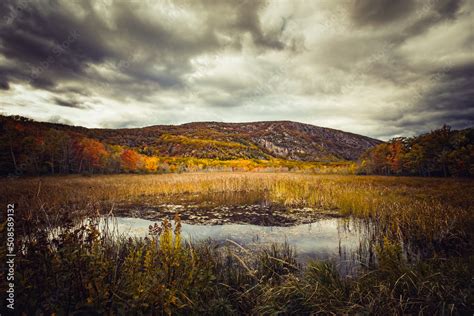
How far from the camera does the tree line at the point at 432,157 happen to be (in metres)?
33.6

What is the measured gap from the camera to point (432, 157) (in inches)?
1601

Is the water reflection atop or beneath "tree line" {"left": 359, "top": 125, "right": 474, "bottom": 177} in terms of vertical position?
beneath

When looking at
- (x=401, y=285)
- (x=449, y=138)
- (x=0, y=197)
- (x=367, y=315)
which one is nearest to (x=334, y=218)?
(x=401, y=285)

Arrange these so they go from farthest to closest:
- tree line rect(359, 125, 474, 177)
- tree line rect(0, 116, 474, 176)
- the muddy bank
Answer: tree line rect(0, 116, 474, 176)
tree line rect(359, 125, 474, 177)
the muddy bank

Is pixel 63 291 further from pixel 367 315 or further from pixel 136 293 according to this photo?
pixel 367 315

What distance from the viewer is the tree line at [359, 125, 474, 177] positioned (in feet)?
110

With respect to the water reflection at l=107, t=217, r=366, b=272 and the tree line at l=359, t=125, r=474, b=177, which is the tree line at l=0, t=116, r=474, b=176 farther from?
the water reflection at l=107, t=217, r=366, b=272

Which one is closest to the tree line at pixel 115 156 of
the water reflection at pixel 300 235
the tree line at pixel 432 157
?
the tree line at pixel 432 157

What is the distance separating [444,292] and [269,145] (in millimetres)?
191704

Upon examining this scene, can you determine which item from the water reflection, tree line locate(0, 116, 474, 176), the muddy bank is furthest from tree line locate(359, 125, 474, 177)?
the water reflection

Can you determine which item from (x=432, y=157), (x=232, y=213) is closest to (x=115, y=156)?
(x=232, y=213)

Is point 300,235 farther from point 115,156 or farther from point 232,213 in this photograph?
point 115,156

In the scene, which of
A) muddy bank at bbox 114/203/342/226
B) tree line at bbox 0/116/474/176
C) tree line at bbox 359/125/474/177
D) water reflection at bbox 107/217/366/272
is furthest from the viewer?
tree line at bbox 0/116/474/176

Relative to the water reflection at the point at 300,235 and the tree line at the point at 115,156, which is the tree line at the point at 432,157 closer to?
the tree line at the point at 115,156
